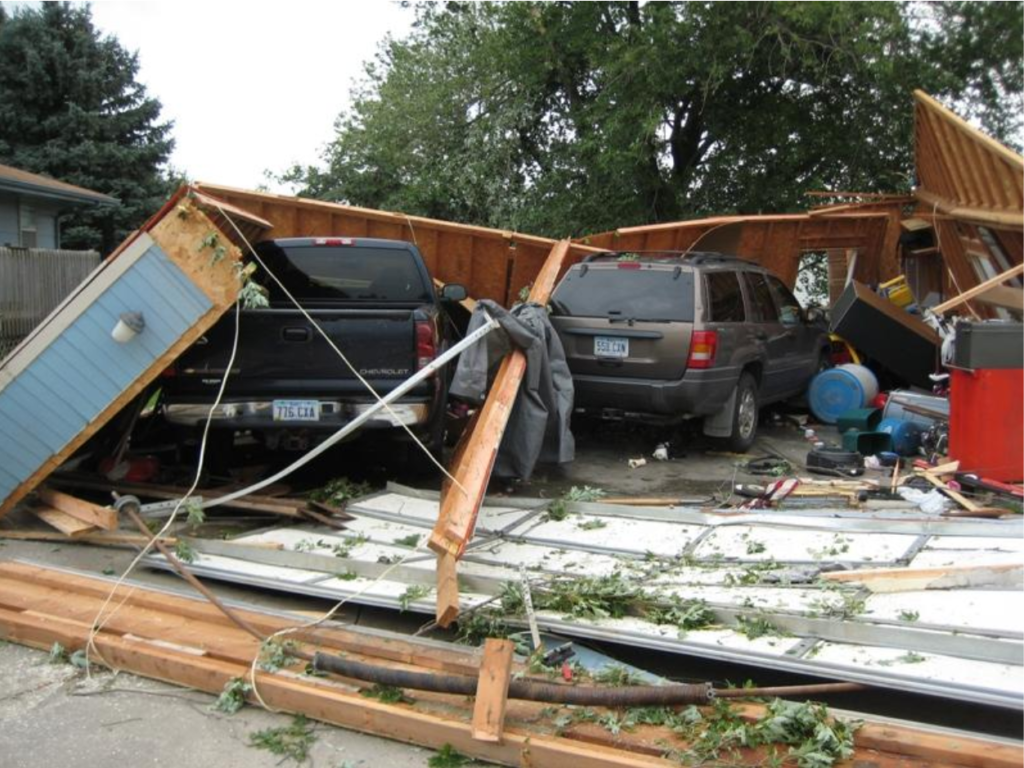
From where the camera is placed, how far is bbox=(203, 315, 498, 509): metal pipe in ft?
17.4

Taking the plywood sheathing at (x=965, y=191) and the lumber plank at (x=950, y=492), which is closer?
the lumber plank at (x=950, y=492)

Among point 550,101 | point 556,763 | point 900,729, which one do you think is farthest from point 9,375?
point 550,101

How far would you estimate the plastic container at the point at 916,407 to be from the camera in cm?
923

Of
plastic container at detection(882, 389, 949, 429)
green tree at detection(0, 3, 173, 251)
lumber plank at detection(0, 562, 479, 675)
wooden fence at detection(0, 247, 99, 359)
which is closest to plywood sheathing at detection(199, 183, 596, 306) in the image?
plastic container at detection(882, 389, 949, 429)

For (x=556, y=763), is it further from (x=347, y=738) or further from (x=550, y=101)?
(x=550, y=101)

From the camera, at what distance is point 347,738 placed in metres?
3.68

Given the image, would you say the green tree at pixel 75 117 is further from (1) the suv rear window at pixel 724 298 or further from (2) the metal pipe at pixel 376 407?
Answer: (2) the metal pipe at pixel 376 407

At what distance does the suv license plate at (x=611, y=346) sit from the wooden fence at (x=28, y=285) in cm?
983

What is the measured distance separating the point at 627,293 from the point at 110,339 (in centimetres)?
472

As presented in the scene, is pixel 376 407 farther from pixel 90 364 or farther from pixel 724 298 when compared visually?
pixel 724 298

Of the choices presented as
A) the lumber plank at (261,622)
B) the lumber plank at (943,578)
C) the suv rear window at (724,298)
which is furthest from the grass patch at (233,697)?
the suv rear window at (724,298)

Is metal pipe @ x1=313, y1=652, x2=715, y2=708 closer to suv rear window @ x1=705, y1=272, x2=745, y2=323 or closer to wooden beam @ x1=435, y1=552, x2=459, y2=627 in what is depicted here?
wooden beam @ x1=435, y1=552, x2=459, y2=627

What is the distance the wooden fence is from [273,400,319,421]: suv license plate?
9.25 metres

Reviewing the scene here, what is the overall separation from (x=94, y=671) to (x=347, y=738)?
146 cm
